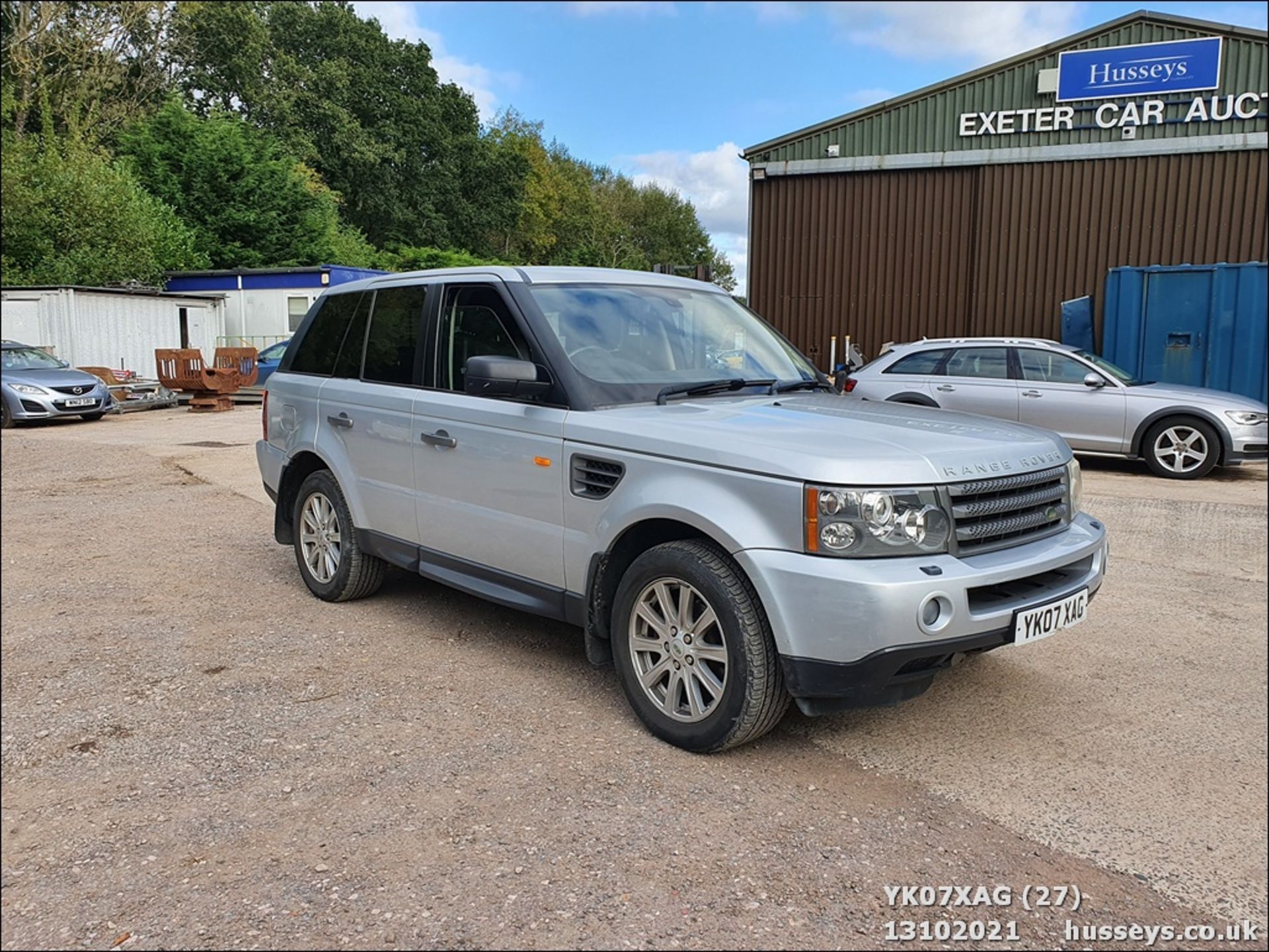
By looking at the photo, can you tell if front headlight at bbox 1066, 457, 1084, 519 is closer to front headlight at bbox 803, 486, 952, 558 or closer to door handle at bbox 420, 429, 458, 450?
front headlight at bbox 803, 486, 952, 558

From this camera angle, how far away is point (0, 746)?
1.40 m

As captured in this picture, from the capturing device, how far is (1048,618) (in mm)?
A: 3355

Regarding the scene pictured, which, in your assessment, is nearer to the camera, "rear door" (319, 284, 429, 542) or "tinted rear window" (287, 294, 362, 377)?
"rear door" (319, 284, 429, 542)

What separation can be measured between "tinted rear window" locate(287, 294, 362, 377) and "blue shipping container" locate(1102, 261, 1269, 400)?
440 inches

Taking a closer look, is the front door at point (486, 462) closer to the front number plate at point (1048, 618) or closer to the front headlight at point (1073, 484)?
the front number plate at point (1048, 618)

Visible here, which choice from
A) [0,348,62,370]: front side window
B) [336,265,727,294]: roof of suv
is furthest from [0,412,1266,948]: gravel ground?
[0,348,62,370]: front side window

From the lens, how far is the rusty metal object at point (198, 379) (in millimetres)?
20422

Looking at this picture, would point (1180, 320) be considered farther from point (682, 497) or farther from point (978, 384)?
point (682, 497)

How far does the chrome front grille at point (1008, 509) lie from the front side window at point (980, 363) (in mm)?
7892

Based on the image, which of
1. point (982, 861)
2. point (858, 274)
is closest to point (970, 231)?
point (858, 274)

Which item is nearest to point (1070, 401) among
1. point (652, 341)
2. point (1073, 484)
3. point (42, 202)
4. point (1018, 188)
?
point (1073, 484)

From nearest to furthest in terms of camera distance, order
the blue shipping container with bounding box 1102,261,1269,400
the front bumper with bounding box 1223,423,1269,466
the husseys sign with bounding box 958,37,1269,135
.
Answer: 1. the front bumper with bounding box 1223,423,1269,466
2. the blue shipping container with bounding box 1102,261,1269,400
3. the husseys sign with bounding box 958,37,1269,135

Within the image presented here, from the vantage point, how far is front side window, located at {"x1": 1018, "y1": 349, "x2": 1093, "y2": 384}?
1074 centimetres

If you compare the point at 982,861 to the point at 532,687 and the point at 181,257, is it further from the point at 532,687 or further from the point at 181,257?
the point at 181,257
